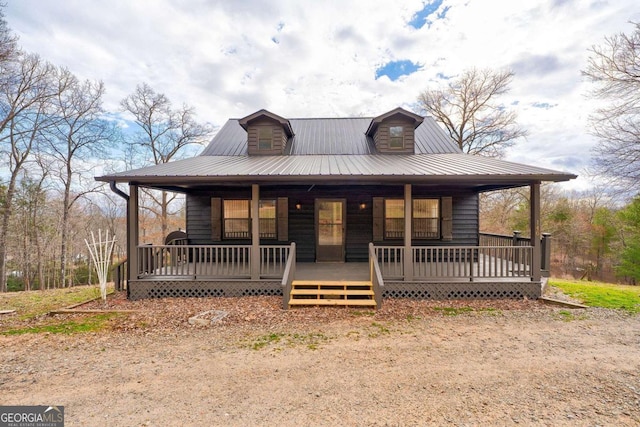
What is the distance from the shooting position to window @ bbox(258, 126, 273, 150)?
32.0 ft

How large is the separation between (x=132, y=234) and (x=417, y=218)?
834 centimetres

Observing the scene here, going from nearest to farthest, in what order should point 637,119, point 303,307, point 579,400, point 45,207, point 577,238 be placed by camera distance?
point 579,400
point 303,307
point 637,119
point 45,207
point 577,238

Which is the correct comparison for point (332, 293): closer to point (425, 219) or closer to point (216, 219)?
point (425, 219)

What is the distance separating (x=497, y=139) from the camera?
16875 millimetres

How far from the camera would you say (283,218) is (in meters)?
8.92

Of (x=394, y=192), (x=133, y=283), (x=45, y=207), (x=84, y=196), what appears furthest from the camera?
(x=84, y=196)

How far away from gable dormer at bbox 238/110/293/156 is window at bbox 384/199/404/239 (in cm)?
427

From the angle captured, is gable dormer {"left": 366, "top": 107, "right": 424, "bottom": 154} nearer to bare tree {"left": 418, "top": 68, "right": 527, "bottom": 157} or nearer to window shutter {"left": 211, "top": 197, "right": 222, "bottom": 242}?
window shutter {"left": 211, "top": 197, "right": 222, "bottom": 242}

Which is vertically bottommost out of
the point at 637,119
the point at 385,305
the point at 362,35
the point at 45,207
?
the point at 385,305

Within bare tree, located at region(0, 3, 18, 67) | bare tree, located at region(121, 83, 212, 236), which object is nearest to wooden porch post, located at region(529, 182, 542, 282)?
bare tree, located at region(0, 3, 18, 67)

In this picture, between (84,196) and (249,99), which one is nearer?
(84,196)

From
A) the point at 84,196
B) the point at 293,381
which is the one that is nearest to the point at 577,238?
the point at 293,381

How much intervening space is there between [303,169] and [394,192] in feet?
11.4

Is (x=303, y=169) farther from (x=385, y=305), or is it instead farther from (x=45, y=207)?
(x=45, y=207)
